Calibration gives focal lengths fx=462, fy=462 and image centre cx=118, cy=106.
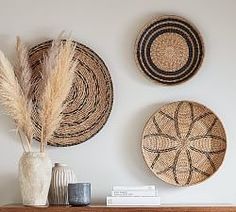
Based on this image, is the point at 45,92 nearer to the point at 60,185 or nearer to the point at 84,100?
the point at 84,100

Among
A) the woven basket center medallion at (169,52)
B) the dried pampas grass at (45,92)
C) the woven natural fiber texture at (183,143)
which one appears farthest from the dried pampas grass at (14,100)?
the woven basket center medallion at (169,52)

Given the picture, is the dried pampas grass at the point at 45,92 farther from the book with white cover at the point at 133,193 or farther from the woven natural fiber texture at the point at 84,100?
the book with white cover at the point at 133,193

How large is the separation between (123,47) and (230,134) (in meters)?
0.73

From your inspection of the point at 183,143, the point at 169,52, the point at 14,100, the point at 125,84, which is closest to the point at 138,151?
the point at 183,143

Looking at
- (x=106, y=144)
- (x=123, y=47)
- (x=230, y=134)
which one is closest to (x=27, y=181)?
(x=106, y=144)

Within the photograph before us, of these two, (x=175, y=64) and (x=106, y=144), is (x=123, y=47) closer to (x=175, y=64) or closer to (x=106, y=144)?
(x=175, y=64)

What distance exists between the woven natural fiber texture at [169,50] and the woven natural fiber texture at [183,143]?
0.54ft

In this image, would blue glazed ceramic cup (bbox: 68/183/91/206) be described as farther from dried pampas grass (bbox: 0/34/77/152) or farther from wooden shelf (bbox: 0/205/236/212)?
dried pampas grass (bbox: 0/34/77/152)

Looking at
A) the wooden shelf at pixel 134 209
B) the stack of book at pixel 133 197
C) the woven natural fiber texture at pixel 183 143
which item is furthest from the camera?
the woven natural fiber texture at pixel 183 143

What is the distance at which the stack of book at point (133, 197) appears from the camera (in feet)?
7.08

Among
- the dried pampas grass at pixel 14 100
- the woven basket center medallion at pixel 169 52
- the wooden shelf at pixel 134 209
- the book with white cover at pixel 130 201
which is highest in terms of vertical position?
the woven basket center medallion at pixel 169 52

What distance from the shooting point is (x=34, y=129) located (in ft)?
7.84

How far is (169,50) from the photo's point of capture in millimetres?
2439

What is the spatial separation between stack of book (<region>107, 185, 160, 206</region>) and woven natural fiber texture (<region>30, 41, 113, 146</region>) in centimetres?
38
